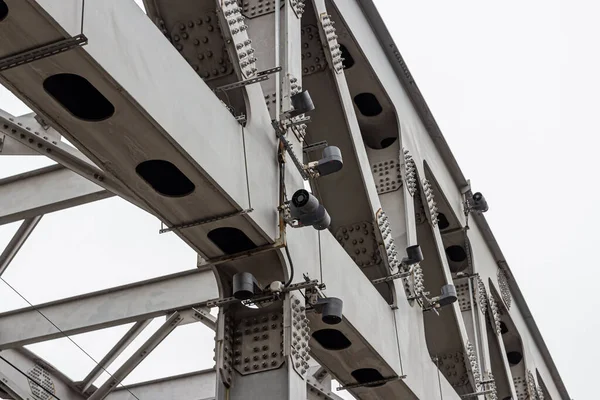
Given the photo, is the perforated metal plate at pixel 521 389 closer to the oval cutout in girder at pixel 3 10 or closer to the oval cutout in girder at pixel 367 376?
the oval cutout in girder at pixel 367 376

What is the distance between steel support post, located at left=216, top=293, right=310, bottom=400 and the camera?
9078 mm

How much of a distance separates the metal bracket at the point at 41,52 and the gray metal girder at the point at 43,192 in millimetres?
8029

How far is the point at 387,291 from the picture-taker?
13391mm

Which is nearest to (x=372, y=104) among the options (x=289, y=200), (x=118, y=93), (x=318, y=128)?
(x=318, y=128)

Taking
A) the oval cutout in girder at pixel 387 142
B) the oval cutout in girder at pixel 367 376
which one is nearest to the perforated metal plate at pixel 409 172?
the oval cutout in girder at pixel 387 142

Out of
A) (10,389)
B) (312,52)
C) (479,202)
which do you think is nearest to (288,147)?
(312,52)

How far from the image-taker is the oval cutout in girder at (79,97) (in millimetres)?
7398

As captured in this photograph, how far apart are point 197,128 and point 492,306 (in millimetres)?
12743

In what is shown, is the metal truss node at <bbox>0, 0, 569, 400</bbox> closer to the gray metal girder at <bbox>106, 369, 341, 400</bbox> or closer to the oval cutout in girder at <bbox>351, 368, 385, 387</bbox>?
the oval cutout in girder at <bbox>351, 368, 385, 387</bbox>

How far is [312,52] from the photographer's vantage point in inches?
494

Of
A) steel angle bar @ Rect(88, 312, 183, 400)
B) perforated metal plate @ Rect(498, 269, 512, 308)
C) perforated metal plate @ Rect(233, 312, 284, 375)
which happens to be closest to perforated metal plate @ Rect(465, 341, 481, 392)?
steel angle bar @ Rect(88, 312, 183, 400)

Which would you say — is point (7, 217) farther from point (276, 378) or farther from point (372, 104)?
point (276, 378)

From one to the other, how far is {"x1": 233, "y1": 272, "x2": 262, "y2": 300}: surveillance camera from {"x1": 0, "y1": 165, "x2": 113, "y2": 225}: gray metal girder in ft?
21.3

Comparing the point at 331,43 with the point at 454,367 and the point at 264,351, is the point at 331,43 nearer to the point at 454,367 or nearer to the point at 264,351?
the point at 264,351
